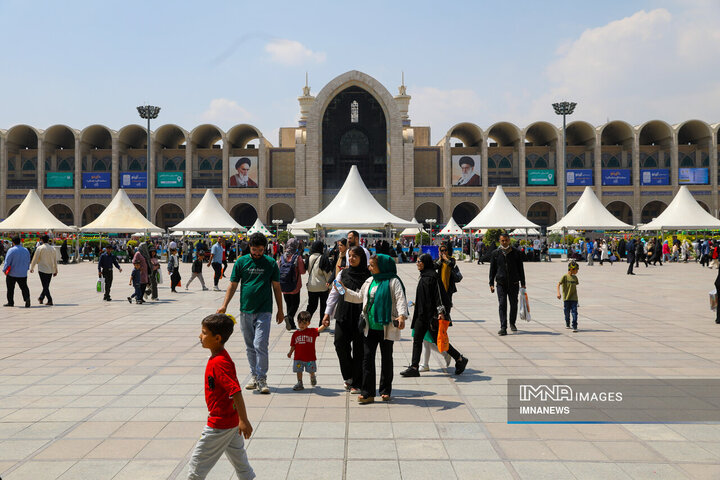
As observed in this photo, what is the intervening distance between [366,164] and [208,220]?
23677 mm

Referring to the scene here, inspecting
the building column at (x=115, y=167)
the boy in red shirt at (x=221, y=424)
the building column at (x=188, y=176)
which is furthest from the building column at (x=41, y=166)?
the boy in red shirt at (x=221, y=424)

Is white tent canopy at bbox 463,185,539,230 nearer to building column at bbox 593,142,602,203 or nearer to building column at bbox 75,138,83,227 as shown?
building column at bbox 593,142,602,203

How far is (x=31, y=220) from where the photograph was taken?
29.9 metres

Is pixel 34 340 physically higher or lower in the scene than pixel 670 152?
lower

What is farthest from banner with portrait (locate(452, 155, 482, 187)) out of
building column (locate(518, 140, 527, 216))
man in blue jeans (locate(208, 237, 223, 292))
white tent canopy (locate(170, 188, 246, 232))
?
man in blue jeans (locate(208, 237, 223, 292))

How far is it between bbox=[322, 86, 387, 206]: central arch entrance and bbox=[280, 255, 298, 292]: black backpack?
4288 cm

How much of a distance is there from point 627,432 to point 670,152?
5212 centimetres

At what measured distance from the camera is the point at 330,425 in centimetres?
440

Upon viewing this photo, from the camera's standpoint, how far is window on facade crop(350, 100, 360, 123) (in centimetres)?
5119

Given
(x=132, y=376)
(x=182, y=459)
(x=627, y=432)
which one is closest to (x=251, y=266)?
(x=132, y=376)

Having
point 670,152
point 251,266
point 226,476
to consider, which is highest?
point 670,152

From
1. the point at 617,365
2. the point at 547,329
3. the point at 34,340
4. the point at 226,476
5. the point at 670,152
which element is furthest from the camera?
the point at 670,152

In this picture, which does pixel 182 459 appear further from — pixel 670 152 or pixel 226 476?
pixel 670 152

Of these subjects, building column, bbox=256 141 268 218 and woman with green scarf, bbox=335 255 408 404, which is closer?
woman with green scarf, bbox=335 255 408 404
